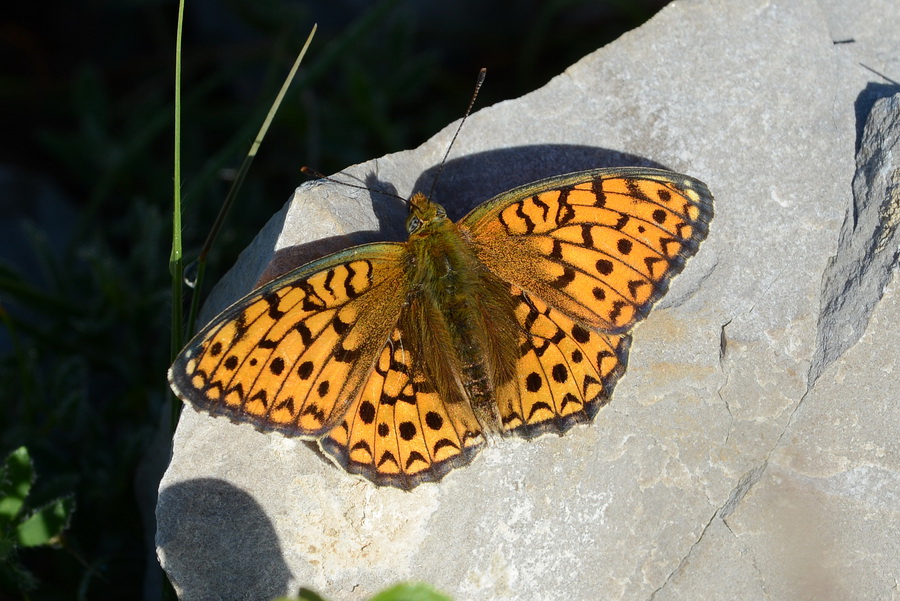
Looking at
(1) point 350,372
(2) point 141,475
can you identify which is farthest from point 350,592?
(2) point 141,475

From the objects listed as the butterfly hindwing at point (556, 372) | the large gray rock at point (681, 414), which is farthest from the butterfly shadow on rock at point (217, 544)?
the butterfly hindwing at point (556, 372)

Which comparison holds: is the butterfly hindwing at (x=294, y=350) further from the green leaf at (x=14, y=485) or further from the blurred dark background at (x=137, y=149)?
the blurred dark background at (x=137, y=149)

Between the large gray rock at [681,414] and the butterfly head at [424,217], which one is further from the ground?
the butterfly head at [424,217]

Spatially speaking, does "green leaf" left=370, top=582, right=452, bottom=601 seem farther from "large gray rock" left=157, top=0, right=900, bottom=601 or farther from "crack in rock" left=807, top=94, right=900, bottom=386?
"crack in rock" left=807, top=94, right=900, bottom=386

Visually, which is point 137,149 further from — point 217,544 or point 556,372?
point 556,372

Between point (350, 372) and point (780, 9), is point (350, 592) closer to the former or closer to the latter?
point (350, 372)

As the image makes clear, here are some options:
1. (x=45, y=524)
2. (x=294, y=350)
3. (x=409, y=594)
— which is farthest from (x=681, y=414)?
(x=45, y=524)

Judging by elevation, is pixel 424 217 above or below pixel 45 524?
above
